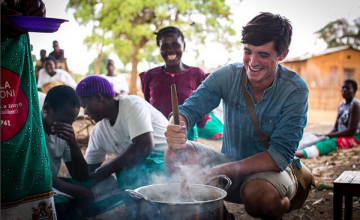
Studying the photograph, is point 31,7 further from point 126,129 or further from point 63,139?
point 126,129

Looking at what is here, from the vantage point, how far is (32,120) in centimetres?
203

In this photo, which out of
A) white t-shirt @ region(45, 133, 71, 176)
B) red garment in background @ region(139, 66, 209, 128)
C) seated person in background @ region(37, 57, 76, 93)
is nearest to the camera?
white t-shirt @ region(45, 133, 71, 176)

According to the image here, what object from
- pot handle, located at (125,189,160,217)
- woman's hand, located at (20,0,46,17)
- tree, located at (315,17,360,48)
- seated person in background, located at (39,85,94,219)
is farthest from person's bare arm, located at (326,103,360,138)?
tree, located at (315,17,360,48)

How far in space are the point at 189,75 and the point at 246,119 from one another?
1.64 m

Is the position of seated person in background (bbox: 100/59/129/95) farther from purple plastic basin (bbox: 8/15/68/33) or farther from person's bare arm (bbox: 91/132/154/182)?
purple plastic basin (bbox: 8/15/68/33)

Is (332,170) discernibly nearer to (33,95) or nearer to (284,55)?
(284,55)

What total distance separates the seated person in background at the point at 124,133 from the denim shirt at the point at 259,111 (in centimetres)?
62

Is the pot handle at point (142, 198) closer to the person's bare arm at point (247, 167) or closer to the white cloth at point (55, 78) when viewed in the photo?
the person's bare arm at point (247, 167)

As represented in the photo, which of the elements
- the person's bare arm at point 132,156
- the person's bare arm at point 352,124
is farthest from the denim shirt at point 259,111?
the person's bare arm at point 352,124

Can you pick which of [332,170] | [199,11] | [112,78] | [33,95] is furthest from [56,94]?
[199,11]

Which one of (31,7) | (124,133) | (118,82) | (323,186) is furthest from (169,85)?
(118,82)

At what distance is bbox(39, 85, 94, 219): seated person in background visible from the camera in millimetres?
2969

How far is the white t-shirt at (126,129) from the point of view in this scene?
10.6 feet

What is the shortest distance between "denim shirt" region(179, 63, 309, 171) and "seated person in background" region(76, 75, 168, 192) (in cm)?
62
